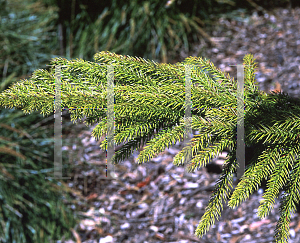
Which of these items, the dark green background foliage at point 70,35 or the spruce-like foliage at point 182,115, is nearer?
the spruce-like foliage at point 182,115

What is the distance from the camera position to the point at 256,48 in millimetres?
2816

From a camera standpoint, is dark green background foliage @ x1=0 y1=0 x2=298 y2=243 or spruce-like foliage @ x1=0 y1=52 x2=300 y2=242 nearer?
spruce-like foliage @ x1=0 y1=52 x2=300 y2=242

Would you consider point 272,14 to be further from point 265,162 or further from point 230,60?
point 265,162

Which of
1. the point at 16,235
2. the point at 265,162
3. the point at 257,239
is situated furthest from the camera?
Result: the point at 16,235

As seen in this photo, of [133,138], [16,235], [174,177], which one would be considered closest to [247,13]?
[174,177]

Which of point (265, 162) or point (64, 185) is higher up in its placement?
point (265, 162)

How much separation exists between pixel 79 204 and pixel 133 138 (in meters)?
1.55

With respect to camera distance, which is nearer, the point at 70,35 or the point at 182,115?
the point at 182,115

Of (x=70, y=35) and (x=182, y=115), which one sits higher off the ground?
(x=182, y=115)

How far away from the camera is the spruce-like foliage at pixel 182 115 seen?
2.52 feet

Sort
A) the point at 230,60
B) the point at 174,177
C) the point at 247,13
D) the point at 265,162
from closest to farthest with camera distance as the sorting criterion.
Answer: the point at 265,162 → the point at 174,177 → the point at 230,60 → the point at 247,13

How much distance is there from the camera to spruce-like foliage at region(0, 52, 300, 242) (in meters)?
0.77

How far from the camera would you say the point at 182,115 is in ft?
2.81

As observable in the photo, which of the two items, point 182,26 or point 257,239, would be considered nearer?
point 257,239
